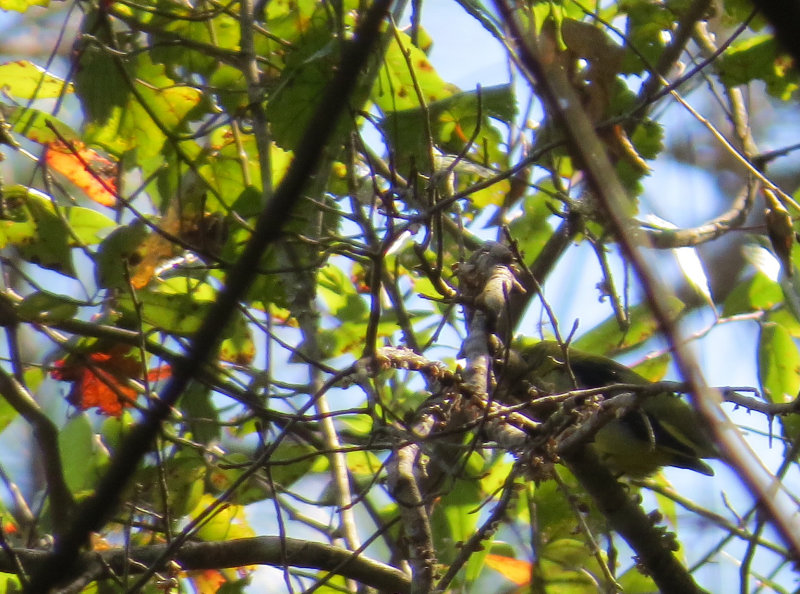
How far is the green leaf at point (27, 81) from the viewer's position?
269 cm

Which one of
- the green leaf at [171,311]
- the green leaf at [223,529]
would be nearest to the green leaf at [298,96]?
the green leaf at [171,311]

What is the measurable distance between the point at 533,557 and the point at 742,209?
132 cm

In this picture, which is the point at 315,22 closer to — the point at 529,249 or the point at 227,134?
the point at 227,134

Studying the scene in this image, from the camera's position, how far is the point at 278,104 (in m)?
2.23

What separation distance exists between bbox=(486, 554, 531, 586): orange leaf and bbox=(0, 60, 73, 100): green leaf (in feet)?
6.22

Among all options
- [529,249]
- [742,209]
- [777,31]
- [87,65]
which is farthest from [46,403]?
[777,31]

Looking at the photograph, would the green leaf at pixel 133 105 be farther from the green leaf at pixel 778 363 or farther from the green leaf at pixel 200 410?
the green leaf at pixel 778 363

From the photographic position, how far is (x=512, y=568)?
282 cm

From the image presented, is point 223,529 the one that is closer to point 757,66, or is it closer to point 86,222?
point 86,222

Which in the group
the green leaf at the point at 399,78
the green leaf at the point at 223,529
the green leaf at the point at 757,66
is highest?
the green leaf at the point at 757,66

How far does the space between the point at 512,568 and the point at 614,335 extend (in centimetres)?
82

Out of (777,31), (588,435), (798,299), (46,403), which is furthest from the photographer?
(46,403)

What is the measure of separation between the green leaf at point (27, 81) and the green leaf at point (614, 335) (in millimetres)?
1810

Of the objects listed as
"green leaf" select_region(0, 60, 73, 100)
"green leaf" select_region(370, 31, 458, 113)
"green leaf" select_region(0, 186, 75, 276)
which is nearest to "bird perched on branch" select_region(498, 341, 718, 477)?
"green leaf" select_region(370, 31, 458, 113)
